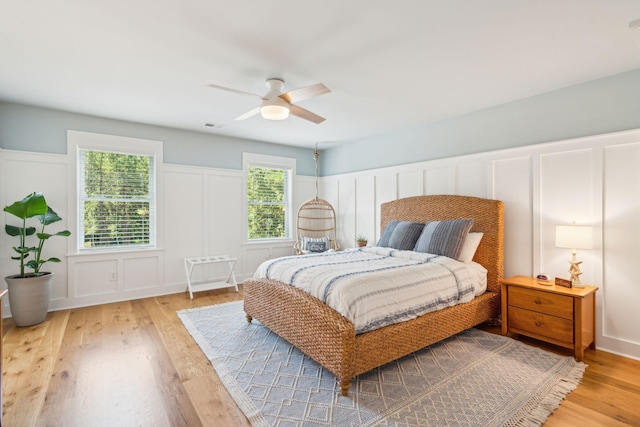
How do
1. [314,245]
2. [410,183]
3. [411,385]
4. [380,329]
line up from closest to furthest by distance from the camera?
1. [411,385]
2. [380,329]
3. [410,183]
4. [314,245]

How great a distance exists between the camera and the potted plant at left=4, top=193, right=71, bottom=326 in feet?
10.8

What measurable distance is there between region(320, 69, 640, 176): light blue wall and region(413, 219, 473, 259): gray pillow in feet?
3.43

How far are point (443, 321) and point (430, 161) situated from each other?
229cm

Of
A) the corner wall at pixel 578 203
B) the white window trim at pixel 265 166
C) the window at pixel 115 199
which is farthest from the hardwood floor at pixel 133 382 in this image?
the white window trim at pixel 265 166

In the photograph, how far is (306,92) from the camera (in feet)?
8.39

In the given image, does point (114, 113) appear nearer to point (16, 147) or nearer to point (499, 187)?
point (16, 147)

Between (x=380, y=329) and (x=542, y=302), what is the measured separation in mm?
1630

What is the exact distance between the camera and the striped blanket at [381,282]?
2.31 metres

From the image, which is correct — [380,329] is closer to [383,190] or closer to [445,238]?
[445,238]

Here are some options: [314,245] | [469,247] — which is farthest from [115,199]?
[469,247]

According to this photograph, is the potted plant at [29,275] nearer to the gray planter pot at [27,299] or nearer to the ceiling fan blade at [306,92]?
the gray planter pot at [27,299]

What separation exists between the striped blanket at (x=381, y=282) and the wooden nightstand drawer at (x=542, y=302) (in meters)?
0.36

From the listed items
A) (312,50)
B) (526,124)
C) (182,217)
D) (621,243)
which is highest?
(312,50)

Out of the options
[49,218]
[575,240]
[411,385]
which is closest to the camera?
[411,385]
